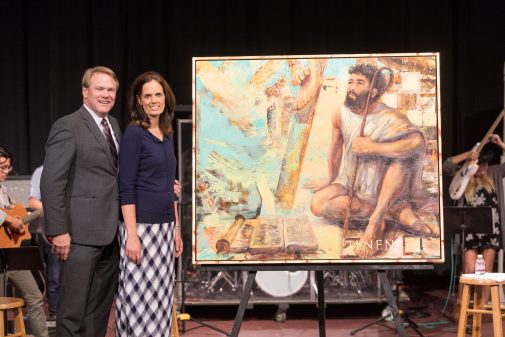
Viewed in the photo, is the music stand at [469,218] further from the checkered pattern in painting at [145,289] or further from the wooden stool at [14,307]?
the wooden stool at [14,307]

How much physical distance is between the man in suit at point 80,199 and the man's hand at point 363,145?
48.0 inches

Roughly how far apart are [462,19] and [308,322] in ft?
10.9

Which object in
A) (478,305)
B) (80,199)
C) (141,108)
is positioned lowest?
(478,305)

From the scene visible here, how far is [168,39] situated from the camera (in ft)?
23.0

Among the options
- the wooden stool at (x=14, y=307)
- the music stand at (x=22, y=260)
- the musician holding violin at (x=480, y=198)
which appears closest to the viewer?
the wooden stool at (x=14, y=307)

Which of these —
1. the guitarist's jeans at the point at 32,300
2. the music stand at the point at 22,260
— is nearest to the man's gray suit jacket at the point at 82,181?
the music stand at the point at 22,260

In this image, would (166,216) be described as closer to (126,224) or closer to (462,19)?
(126,224)

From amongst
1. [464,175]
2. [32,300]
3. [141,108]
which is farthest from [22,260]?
[464,175]

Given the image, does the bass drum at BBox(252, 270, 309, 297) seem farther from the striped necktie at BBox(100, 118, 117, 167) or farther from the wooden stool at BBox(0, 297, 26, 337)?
the striped necktie at BBox(100, 118, 117, 167)

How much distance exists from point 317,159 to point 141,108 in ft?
3.13

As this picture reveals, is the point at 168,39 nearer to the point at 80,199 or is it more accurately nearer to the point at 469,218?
the point at 469,218

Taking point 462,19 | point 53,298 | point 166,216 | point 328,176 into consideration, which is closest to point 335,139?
point 328,176

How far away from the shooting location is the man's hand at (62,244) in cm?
328

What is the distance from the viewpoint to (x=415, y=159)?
375cm
